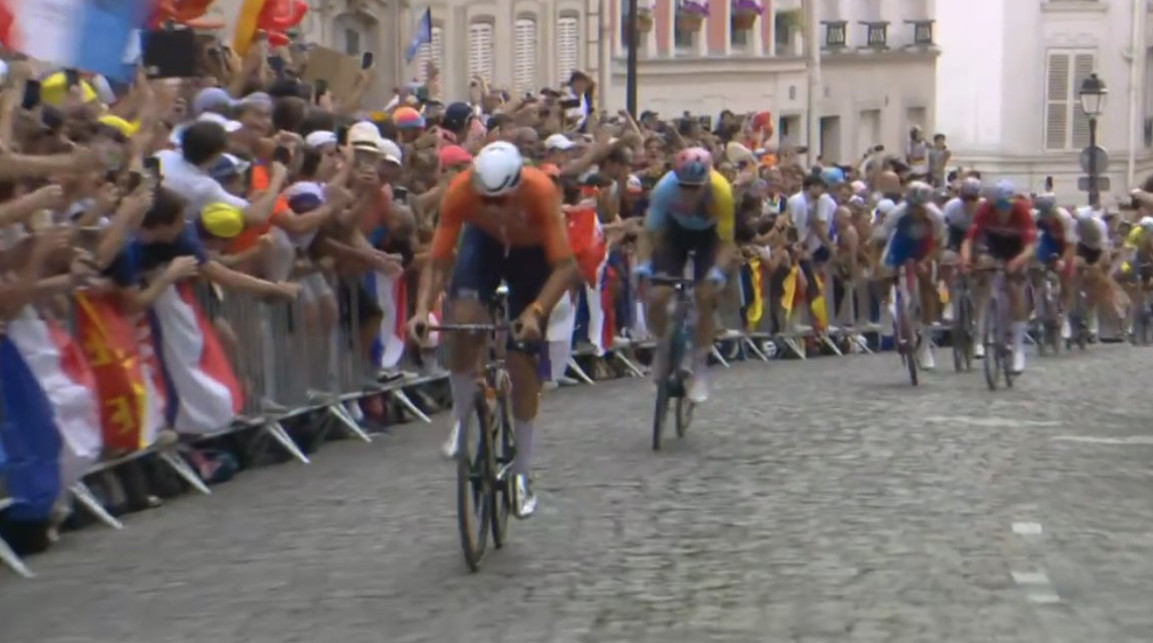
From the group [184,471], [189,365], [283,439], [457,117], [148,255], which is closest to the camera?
[148,255]

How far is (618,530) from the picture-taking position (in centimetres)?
1207

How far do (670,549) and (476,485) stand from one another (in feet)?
3.43

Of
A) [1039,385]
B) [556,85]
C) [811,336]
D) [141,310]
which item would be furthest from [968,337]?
[556,85]

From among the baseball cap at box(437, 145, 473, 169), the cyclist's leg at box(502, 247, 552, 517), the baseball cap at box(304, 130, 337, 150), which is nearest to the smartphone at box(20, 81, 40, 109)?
the baseball cap at box(304, 130, 337, 150)

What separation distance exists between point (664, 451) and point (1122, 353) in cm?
1570

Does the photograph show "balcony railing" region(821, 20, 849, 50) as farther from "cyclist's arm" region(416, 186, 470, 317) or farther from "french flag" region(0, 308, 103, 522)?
"cyclist's arm" region(416, 186, 470, 317)

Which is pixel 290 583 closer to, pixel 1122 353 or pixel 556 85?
pixel 1122 353

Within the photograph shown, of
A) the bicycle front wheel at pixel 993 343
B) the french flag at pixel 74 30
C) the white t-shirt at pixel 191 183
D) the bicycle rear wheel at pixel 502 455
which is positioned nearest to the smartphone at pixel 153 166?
the white t-shirt at pixel 191 183

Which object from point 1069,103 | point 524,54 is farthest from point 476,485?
point 1069,103

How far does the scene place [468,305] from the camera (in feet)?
37.9

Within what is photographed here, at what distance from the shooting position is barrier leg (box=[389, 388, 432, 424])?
17.8 m

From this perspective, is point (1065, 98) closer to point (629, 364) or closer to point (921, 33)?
point (921, 33)

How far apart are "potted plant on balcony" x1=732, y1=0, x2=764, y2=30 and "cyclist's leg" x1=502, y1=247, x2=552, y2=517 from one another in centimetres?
4236

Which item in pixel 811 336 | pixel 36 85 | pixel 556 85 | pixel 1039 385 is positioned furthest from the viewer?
pixel 556 85
